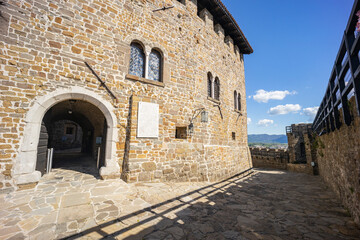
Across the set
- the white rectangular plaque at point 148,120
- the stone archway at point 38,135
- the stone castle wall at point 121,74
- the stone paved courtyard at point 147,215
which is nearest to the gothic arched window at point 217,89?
the stone castle wall at point 121,74

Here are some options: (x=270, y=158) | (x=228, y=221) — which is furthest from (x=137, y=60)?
(x=270, y=158)

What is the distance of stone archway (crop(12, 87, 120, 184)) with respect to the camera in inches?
147

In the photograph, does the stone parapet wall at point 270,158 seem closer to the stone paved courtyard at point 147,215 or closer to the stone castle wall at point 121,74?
the stone castle wall at point 121,74

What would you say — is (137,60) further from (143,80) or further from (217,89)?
(217,89)

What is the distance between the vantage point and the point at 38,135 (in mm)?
4059

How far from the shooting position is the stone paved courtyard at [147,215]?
2572mm

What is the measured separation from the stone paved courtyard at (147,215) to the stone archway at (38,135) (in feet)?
1.22

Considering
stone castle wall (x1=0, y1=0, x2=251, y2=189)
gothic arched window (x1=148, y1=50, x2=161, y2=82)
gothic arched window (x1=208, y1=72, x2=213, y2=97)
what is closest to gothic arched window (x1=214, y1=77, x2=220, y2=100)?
gothic arched window (x1=208, y1=72, x2=213, y2=97)

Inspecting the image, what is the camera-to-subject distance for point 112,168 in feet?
15.9

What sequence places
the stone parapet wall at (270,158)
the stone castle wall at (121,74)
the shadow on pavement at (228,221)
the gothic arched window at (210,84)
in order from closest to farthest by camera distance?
the shadow on pavement at (228,221)
the stone castle wall at (121,74)
the gothic arched window at (210,84)
the stone parapet wall at (270,158)

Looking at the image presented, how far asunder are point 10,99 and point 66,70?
4.95 ft

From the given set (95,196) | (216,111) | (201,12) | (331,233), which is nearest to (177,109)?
(216,111)

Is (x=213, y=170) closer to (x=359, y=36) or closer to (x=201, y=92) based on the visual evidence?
(x=201, y=92)

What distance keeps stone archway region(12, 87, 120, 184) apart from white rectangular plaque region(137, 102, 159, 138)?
2.81 ft
